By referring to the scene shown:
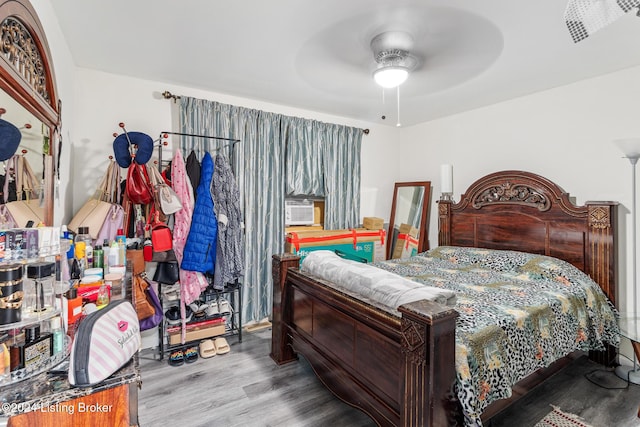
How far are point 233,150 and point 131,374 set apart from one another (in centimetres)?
255

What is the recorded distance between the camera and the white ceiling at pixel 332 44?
1780 mm

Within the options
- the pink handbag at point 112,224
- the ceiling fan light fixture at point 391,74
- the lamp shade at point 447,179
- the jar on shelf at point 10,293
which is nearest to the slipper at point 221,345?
the pink handbag at point 112,224

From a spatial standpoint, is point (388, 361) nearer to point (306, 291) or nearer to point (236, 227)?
point (306, 291)

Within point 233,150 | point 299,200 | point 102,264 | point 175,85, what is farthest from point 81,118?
point 299,200

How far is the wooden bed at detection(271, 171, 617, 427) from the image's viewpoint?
1.27 meters

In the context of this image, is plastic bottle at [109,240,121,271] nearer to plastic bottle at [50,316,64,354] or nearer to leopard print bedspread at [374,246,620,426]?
plastic bottle at [50,316,64,354]

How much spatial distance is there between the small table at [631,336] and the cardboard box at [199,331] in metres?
3.14

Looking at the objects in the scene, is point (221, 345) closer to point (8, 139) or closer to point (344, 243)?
point (344, 243)

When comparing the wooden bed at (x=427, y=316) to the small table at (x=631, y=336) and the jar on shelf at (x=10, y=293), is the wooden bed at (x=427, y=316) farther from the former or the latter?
the jar on shelf at (x=10, y=293)

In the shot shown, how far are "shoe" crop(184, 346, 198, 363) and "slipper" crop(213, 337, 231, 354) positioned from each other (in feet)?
0.60

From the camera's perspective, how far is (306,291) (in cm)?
225

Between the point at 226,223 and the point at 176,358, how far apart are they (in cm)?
120

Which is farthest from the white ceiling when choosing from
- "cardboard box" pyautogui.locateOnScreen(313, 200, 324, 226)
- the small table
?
the small table

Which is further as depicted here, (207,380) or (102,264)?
(207,380)
